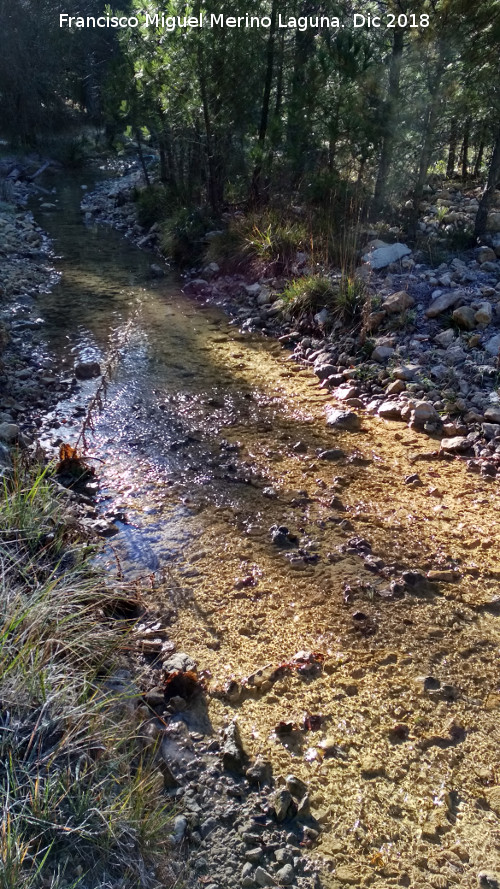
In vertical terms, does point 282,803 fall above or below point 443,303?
below

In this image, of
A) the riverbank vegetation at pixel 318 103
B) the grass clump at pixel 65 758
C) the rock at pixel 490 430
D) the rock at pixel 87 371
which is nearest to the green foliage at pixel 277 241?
the riverbank vegetation at pixel 318 103

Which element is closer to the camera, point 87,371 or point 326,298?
point 87,371

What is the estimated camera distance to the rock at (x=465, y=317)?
18.8 ft

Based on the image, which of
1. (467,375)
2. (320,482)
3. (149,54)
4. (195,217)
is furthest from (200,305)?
(149,54)

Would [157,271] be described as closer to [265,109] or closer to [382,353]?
[265,109]

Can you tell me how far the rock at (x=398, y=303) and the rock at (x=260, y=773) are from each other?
4728 mm

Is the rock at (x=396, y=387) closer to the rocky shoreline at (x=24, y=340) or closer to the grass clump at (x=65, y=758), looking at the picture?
the rocky shoreline at (x=24, y=340)

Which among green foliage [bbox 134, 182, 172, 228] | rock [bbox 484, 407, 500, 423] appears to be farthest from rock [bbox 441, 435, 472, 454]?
green foliage [bbox 134, 182, 172, 228]

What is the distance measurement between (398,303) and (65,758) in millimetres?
5192

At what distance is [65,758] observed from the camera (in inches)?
77.6

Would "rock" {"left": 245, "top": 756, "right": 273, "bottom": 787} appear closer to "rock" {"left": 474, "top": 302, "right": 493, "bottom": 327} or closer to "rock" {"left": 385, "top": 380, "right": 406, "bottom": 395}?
"rock" {"left": 385, "top": 380, "right": 406, "bottom": 395}

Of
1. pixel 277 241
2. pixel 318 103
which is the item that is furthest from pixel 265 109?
pixel 277 241

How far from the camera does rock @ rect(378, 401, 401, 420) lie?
5.09 metres

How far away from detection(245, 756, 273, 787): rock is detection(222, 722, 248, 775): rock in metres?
0.03
